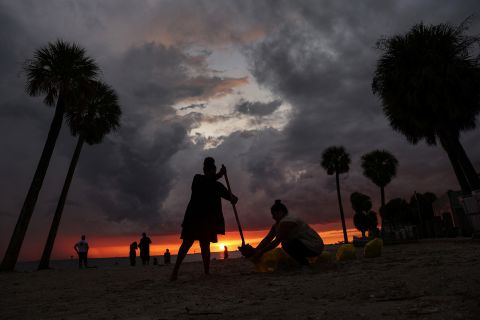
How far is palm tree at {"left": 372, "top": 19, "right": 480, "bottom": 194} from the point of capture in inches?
711

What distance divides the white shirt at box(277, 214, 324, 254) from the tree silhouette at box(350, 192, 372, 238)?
57.8m

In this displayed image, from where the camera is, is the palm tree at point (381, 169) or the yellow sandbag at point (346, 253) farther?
the palm tree at point (381, 169)

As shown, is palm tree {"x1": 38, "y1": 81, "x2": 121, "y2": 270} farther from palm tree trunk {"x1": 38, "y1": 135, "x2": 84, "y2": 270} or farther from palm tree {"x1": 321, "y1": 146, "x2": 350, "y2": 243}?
palm tree {"x1": 321, "y1": 146, "x2": 350, "y2": 243}

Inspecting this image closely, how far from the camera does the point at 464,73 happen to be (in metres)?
18.1

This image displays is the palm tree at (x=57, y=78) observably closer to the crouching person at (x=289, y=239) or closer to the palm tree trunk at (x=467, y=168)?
the crouching person at (x=289, y=239)

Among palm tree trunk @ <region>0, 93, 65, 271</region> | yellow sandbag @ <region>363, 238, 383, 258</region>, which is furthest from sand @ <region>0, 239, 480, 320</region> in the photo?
palm tree trunk @ <region>0, 93, 65, 271</region>

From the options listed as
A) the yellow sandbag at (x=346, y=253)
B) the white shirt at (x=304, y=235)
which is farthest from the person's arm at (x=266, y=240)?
the yellow sandbag at (x=346, y=253)

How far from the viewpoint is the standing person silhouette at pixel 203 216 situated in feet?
17.6

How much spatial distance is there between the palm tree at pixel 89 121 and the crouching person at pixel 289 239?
1636 cm

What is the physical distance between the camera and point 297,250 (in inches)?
210

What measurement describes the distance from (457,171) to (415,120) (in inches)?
161

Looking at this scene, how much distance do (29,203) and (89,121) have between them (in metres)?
7.94

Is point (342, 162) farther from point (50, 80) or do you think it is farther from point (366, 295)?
point (366, 295)

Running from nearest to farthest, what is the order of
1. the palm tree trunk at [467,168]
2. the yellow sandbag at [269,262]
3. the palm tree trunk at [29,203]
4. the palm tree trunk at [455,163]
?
the yellow sandbag at [269,262]
the palm tree trunk at [29,203]
the palm tree trunk at [467,168]
the palm tree trunk at [455,163]
